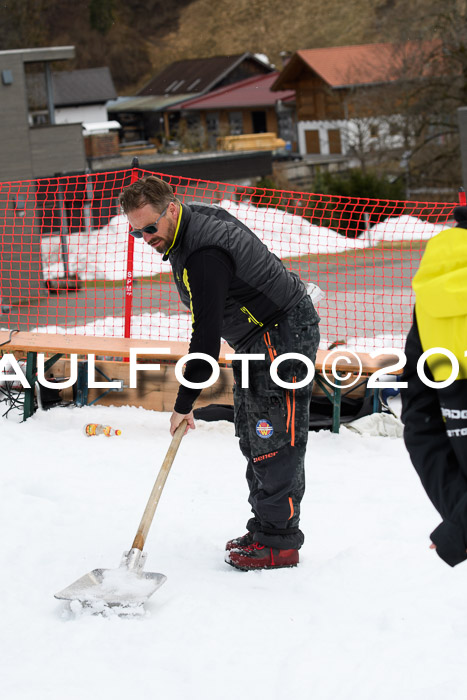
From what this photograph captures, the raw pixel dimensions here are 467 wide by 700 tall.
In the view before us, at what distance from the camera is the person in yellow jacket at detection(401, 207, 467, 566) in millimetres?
2029

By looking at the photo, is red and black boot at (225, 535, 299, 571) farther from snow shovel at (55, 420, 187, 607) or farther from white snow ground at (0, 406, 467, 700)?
snow shovel at (55, 420, 187, 607)

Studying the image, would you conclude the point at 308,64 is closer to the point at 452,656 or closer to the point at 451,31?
the point at 451,31

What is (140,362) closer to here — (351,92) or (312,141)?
(351,92)

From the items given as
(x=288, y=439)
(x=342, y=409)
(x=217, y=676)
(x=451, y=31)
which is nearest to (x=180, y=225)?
(x=288, y=439)

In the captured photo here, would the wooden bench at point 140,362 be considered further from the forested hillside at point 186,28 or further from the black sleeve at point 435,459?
the forested hillside at point 186,28

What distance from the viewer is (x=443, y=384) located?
82.2 inches

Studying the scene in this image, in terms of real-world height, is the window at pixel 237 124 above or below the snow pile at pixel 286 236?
above

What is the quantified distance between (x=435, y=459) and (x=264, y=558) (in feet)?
6.03

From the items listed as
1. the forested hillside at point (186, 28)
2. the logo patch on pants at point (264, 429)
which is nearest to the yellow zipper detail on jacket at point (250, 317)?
the logo patch on pants at point (264, 429)

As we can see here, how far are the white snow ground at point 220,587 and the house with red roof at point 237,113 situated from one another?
48.2m

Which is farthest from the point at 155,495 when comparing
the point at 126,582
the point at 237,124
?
the point at 237,124

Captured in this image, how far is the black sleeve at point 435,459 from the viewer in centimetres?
210

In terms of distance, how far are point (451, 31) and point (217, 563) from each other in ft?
121

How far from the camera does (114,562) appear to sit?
152 inches
